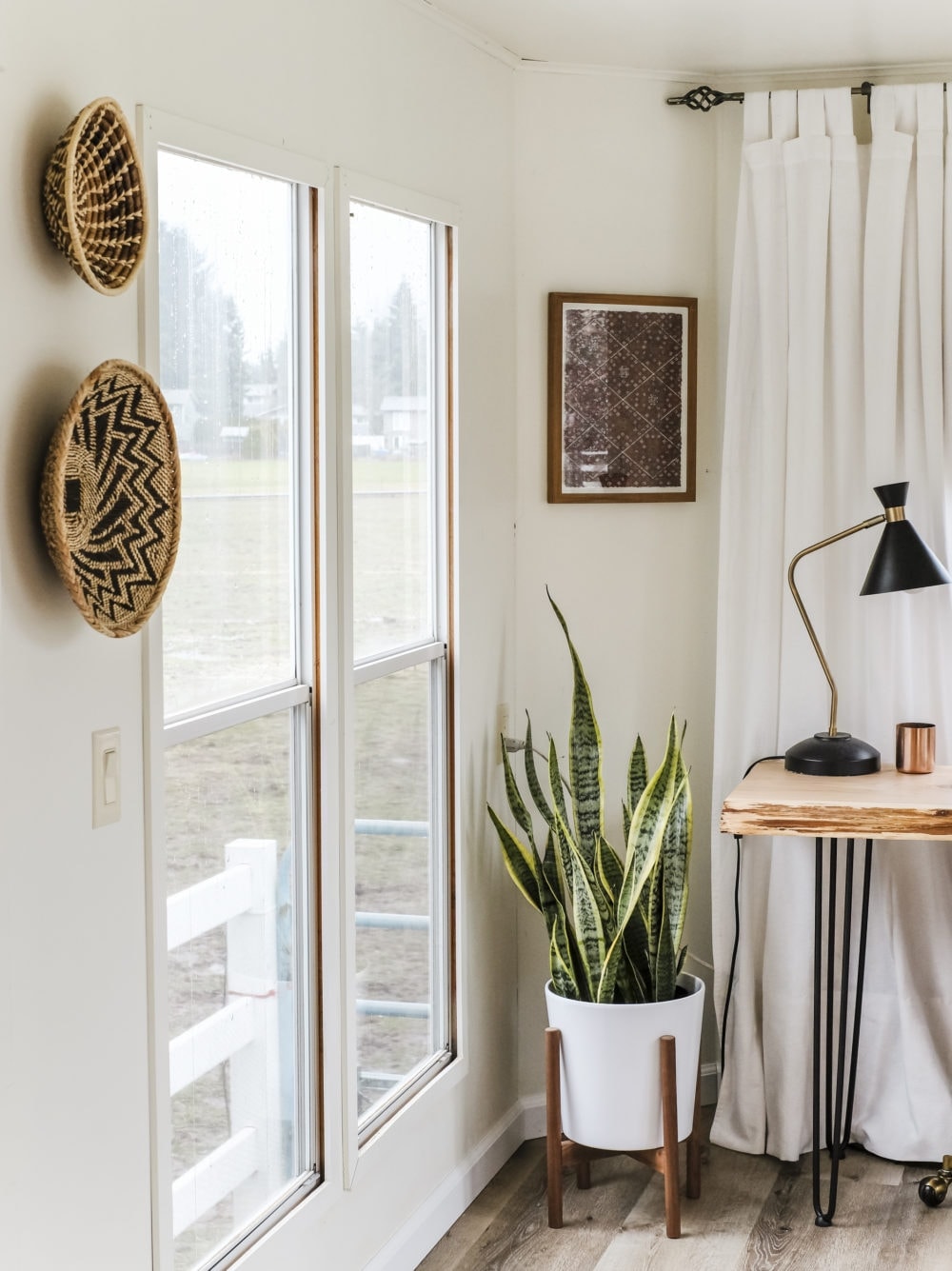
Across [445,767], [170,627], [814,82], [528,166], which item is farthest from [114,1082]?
[814,82]

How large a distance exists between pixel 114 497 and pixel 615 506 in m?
1.75

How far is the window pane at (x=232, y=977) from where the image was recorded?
6.40ft

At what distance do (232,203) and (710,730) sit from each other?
184cm

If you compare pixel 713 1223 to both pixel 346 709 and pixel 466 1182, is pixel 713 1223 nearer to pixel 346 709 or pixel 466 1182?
pixel 466 1182

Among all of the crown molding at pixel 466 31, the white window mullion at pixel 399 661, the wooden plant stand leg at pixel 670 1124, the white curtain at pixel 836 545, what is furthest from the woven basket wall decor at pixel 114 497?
the white curtain at pixel 836 545

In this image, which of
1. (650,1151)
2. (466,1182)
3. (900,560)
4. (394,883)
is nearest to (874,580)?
(900,560)

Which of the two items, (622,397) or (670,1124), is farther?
(622,397)

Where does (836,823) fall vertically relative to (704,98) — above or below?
below

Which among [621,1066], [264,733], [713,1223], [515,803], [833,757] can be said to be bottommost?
[713,1223]

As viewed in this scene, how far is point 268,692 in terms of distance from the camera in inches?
84.9

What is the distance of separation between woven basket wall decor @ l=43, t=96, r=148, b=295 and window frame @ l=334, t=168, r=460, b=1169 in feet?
2.17

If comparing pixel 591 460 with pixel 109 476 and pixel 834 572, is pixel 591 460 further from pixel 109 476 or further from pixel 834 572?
pixel 109 476

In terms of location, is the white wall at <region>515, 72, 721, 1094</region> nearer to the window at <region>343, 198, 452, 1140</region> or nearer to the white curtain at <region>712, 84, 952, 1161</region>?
the white curtain at <region>712, 84, 952, 1161</region>

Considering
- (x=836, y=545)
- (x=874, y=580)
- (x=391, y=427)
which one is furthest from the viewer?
(x=836, y=545)
